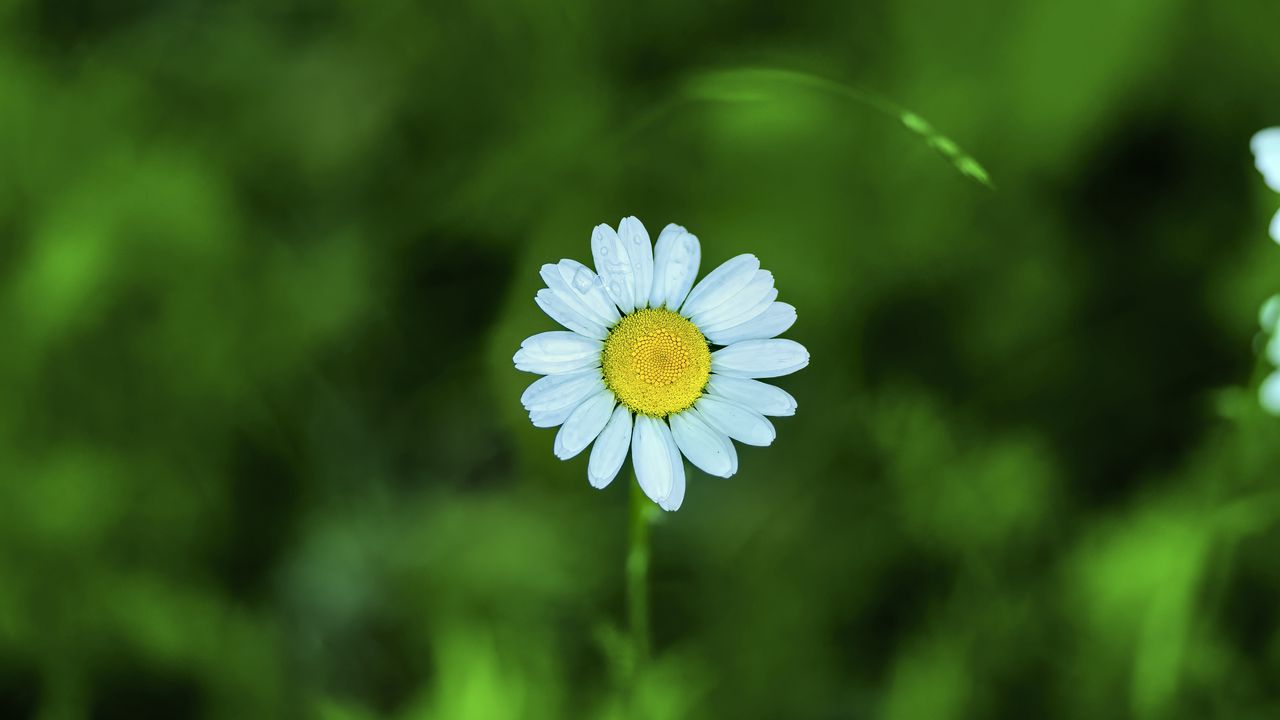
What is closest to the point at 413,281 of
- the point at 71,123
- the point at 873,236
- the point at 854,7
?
the point at 71,123

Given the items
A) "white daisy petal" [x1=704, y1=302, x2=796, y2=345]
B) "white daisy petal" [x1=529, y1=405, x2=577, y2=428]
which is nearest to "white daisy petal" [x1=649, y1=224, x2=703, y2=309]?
"white daisy petal" [x1=704, y1=302, x2=796, y2=345]

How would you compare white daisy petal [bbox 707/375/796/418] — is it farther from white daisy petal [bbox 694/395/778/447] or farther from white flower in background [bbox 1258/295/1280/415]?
white flower in background [bbox 1258/295/1280/415]

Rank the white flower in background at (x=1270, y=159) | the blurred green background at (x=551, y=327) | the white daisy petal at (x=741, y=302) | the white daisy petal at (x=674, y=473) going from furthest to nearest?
the blurred green background at (x=551, y=327), the white flower in background at (x=1270, y=159), the white daisy petal at (x=741, y=302), the white daisy petal at (x=674, y=473)

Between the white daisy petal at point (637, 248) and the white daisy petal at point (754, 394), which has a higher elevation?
the white daisy petal at point (637, 248)

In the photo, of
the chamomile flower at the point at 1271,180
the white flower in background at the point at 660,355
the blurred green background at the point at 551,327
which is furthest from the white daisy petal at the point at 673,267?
the blurred green background at the point at 551,327

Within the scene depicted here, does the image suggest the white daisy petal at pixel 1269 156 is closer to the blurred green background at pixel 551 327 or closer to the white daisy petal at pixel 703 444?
the blurred green background at pixel 551 327

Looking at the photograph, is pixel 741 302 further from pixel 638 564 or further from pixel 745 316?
pixel 638 564

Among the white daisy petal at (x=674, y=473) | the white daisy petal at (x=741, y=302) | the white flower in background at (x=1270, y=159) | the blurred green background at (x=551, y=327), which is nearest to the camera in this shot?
the white daisy petal at (x=674, y=473)

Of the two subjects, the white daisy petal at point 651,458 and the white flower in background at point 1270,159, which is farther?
the white flower in background at point 1270,159

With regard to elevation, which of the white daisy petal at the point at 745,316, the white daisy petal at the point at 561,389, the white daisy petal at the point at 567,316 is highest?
the white daisy petal at the point at 745,316
